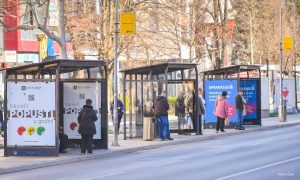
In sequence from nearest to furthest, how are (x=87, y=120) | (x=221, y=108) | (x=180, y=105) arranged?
(x=87, y=120) → (x=180, y=105) → (x=221, y=108)

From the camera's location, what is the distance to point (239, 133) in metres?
38.0

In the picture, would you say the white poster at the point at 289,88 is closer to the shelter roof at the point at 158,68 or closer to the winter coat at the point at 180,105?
the winter coat at the point at 180,105

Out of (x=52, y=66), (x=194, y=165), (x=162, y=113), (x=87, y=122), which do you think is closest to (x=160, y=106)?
(x=162, y=113)

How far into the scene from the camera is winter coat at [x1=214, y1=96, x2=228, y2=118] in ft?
122

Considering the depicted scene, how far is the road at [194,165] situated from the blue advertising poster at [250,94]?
11880mm

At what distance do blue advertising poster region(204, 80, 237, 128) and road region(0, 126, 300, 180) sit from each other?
10099mm

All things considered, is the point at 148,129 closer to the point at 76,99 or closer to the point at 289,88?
the point at 76,99

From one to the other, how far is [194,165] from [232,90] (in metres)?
18.8

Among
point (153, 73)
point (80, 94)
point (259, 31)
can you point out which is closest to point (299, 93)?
point (259, 31)

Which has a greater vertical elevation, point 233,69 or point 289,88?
point 233,69

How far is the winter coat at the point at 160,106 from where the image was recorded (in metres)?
32.0

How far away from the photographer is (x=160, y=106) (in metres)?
32.2

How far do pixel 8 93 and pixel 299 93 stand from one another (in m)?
57.3

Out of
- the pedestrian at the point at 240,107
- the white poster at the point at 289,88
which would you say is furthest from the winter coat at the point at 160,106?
the white poster at the point at 289,88
